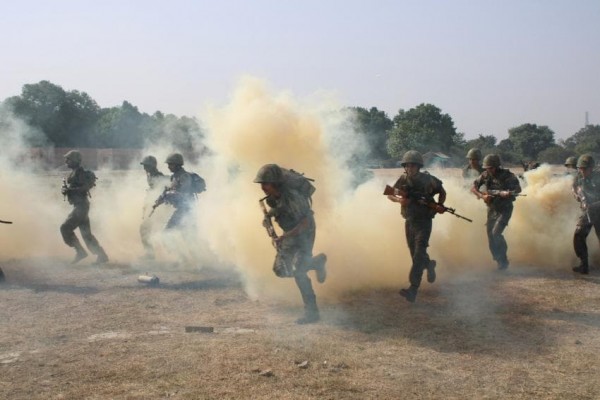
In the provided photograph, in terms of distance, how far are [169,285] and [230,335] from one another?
9.94 feet

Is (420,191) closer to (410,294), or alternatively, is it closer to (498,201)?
(410,294)

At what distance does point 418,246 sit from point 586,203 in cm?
360

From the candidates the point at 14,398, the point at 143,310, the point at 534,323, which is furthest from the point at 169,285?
the point at 534,323

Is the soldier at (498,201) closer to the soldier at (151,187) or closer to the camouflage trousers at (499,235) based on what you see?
the camouflage trousers at (499,235)

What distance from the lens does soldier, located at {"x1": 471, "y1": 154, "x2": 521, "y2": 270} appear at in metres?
9.97

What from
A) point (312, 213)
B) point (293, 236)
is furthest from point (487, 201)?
point (293, 236)

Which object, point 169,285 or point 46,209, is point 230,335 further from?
point 46,209

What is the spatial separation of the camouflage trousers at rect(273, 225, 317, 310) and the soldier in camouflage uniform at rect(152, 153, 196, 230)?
408cm

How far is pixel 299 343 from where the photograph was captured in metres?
6.02

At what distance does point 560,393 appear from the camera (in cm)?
471

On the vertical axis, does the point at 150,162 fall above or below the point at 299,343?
above

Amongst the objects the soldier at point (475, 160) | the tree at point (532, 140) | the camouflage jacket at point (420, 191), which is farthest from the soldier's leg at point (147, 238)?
the tree at point (532, 140)

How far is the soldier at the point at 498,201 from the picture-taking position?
32.7 feet

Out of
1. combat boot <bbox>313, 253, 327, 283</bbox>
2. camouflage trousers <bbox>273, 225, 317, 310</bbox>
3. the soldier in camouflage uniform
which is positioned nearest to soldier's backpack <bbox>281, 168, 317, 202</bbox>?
camouflage trousers <bbox>273, 225, 317, 310</bbox>
